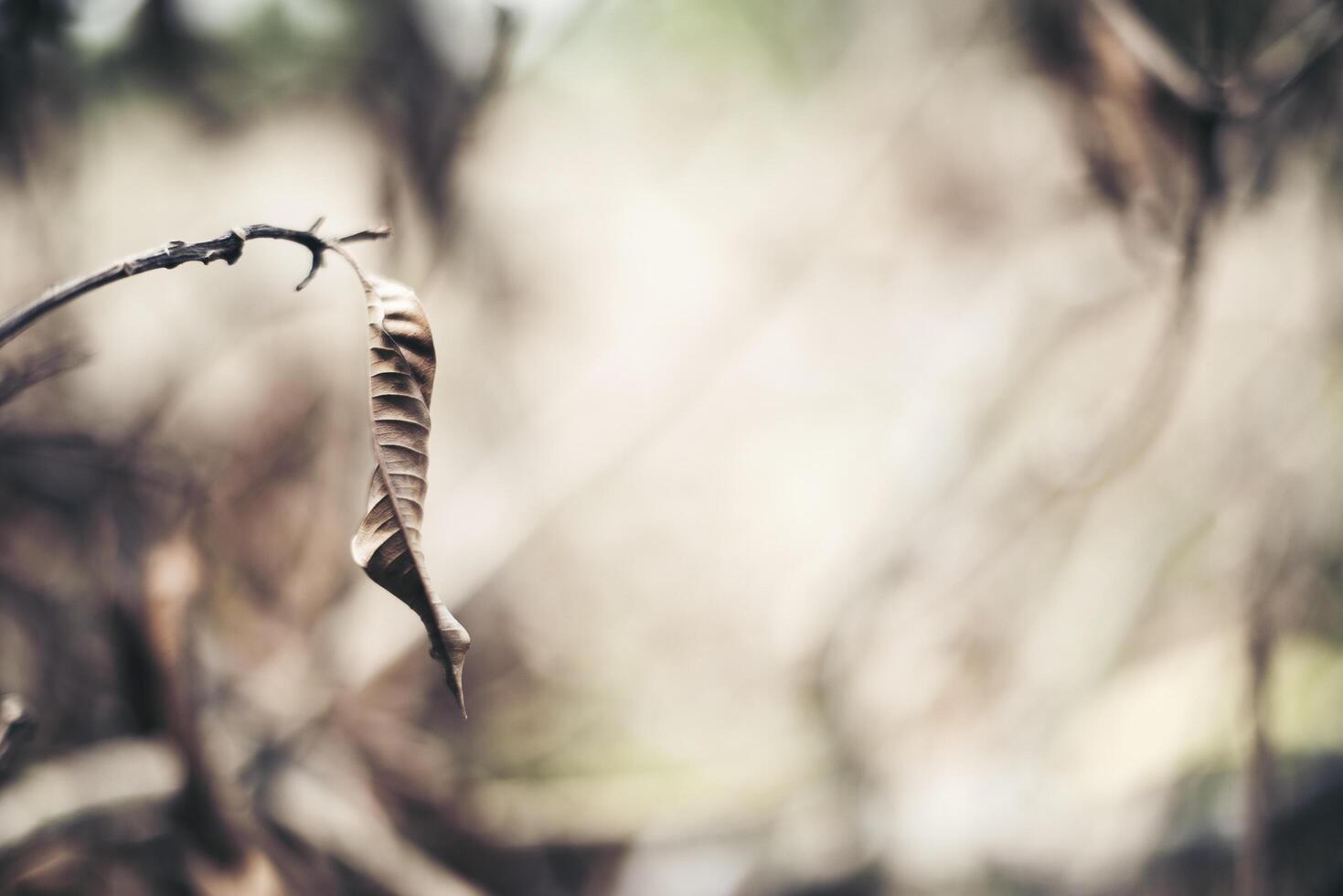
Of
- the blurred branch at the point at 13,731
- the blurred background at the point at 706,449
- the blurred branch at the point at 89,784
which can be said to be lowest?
the blurred branch at the point at 13,731

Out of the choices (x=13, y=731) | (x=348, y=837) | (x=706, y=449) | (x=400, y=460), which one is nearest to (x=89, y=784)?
(x=348, y=837)

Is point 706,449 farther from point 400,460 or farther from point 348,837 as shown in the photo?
point 400,460

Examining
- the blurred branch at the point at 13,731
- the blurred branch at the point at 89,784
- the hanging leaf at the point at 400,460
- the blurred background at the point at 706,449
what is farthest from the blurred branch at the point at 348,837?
the hanging leaf at the point at 400,460

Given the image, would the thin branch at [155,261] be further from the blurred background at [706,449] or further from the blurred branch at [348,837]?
the blurred branch at [348,837]

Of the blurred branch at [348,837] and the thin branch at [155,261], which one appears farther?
the blurred branch at [348,837]

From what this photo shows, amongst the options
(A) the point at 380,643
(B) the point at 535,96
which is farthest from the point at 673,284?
(A) the point at 380,643

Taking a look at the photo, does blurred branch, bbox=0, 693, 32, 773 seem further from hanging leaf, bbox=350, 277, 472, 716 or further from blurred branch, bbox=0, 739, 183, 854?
blurred branch, bbox=0, 739, 183, 854

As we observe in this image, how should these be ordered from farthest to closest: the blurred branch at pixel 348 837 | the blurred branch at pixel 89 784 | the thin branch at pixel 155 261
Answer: the blurred branch at pixel 348 837
the blurred branch at pixel 89 784
the thin branch at pixel 155 261

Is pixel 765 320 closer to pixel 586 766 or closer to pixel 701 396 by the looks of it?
pixel 701 396
